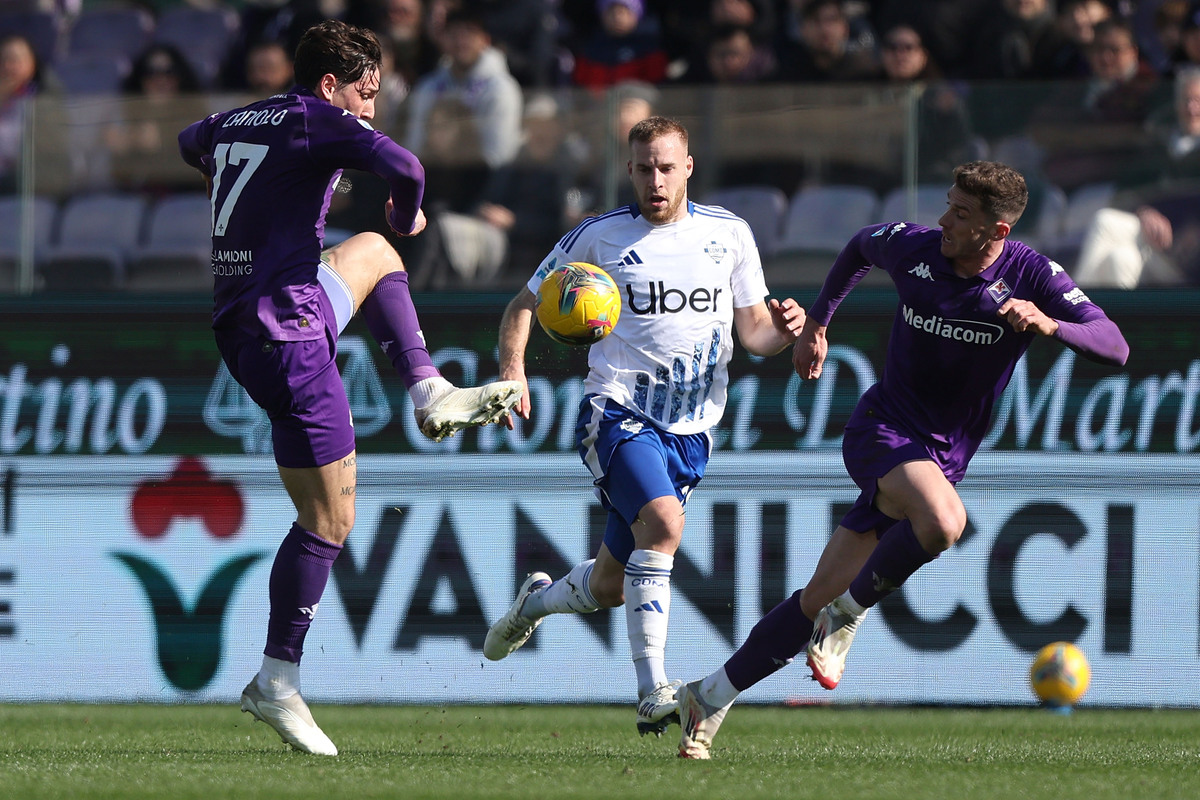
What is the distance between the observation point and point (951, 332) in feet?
18.0

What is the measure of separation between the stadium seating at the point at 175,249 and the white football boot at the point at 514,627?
2734mm

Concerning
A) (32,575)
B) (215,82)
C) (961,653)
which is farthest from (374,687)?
(215,82)

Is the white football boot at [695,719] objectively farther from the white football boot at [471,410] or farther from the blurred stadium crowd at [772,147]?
the blurred stadium crowd at [772,147]

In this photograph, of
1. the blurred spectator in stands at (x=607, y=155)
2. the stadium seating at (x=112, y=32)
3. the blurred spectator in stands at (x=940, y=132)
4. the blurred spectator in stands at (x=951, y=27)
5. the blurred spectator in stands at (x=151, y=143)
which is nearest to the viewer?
the blurred spectator in stands at (x=940, y=132)

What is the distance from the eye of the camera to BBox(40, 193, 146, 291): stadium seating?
8.13 meters

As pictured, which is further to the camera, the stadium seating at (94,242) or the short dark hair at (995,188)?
the stadium seating at (94,242)

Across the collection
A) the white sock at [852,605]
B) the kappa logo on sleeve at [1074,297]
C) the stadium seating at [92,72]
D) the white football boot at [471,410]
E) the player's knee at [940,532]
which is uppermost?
the stadium seating at [92,72]

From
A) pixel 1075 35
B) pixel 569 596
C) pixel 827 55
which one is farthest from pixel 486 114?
pixel 1075 35

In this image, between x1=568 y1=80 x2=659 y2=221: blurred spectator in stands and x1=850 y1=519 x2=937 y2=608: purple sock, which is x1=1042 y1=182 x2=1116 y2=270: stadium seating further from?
x1=850 y1=519 x2=937 y2=608: purple sock

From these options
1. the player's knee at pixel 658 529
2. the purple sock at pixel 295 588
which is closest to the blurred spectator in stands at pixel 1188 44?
the player's knee at pixel 658 529

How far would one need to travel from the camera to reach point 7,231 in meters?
8.28

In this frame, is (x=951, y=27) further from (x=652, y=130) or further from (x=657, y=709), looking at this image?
(x=657, y=709)

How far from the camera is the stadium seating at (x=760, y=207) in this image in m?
7.89

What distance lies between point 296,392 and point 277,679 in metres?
0.97
